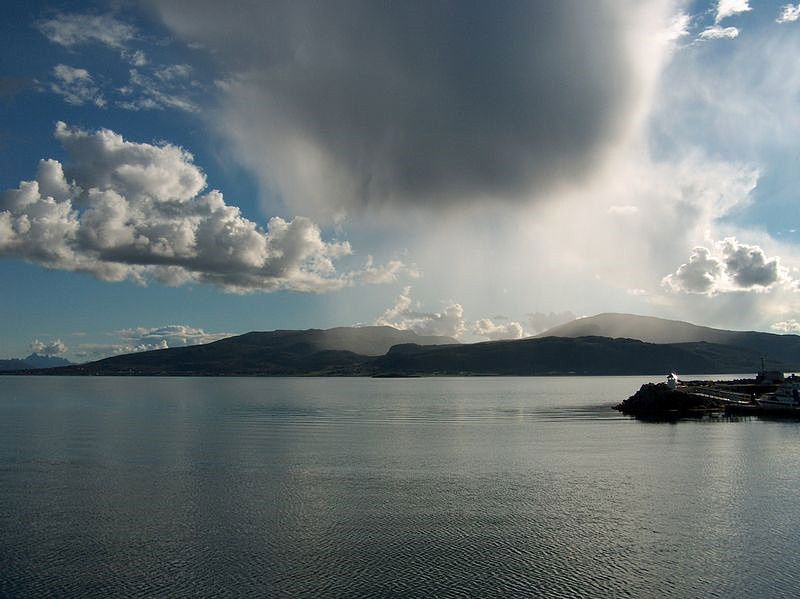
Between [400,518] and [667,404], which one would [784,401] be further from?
[400,518]

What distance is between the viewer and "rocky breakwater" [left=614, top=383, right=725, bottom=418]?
396ft

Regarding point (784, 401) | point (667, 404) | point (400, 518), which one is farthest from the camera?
point (667, 404)

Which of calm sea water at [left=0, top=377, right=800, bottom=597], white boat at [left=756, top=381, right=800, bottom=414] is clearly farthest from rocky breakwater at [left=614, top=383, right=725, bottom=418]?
calm sea water at [left=0, top=377, right=800, bottom=597]

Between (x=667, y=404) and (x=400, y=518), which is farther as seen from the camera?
(x=667, y=404)

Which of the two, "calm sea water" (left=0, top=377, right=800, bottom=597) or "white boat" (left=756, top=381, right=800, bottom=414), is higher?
"white boat" (left=756, top=381, right=800, bottom=414)

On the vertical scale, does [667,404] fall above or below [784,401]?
below

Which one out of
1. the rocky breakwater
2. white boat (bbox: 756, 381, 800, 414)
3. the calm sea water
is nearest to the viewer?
the calm sea water

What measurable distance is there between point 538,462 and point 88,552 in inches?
1546

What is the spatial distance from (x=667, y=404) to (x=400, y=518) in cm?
10079

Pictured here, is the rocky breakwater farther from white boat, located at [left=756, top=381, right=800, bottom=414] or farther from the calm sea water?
the calm sea water

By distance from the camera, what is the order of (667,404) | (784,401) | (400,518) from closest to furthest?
(400,518) → (784,401) → (667,404)

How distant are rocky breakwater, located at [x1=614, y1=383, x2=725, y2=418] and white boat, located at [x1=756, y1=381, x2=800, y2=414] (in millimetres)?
7705

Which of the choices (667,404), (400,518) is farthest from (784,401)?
(400,518)

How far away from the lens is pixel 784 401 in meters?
118
